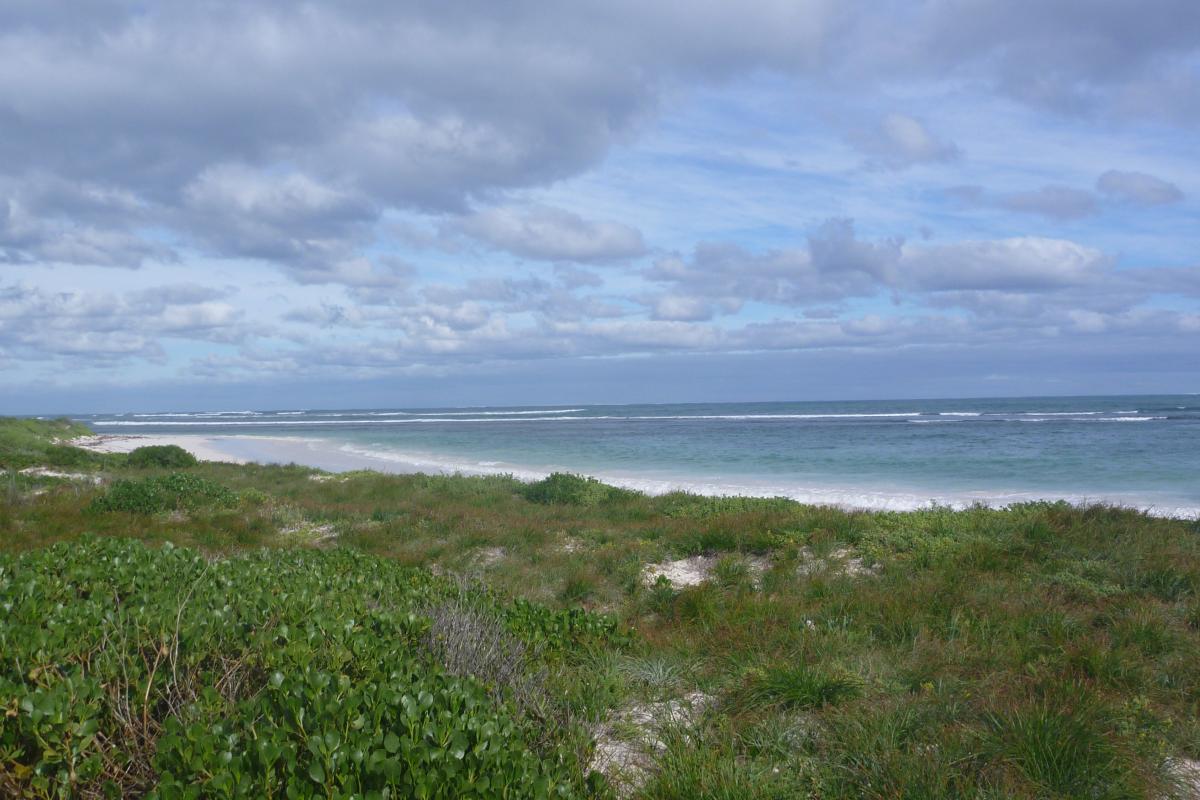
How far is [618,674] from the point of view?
203 inches

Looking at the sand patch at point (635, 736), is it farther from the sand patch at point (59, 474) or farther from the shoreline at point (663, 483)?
the sand patch at point (59, 474)

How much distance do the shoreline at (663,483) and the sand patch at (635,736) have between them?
958 centimetres

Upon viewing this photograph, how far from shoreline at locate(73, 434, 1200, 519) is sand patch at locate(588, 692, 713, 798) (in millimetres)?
9585

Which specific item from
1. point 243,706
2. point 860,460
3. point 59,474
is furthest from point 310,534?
point 860,460

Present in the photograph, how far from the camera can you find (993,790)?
3615mm

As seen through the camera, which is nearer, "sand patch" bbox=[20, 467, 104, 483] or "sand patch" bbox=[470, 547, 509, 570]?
"sand patch" bbox=[470, 547, 509, 570]

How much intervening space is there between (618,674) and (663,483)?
730 inches

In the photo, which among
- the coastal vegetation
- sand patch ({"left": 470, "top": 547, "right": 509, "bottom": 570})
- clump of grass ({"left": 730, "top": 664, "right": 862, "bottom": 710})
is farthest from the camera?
sand patch ({"left": 470, "top": 547, "right": 509, "bottom": 570})

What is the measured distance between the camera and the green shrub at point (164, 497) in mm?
12648

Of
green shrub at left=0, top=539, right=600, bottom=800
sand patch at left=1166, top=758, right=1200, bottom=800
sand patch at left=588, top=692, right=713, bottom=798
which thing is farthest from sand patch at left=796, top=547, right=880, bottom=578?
green shrub at left=0, top=539, right=600, bottom=800

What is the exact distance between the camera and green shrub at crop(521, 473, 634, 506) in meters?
16.3

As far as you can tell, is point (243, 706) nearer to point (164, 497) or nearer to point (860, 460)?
point (164, 497)

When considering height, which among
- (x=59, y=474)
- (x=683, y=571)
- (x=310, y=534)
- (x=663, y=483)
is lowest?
(x=663, y=483)

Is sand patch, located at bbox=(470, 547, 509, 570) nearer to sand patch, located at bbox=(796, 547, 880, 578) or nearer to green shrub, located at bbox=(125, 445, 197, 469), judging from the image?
sand patch, located at bbox=(796, 547, 880, 578)
